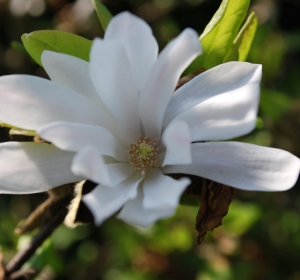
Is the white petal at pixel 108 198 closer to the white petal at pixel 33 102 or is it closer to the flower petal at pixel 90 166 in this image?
the flower petal at pixel 90 166

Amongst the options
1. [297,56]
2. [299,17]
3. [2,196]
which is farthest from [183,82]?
[299,17]

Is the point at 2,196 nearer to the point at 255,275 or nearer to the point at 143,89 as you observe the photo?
the point at 255,275

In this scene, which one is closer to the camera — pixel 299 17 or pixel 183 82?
pixel 183 82

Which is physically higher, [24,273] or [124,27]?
[124,27]

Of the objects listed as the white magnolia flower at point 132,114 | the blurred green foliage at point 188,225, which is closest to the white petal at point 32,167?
the white magnolia flower at point 132,114

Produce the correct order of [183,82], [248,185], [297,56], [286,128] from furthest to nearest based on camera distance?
[297,56] → [286,128] → [183,82] → [248,185]

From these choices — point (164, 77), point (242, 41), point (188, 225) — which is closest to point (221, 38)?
point (242, 41)

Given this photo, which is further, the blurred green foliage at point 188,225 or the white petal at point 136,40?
the blurred green foliage at point 188,225

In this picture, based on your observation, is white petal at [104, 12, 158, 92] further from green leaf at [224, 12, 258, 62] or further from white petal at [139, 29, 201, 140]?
green leaf at [224, 12, 258, 62]
